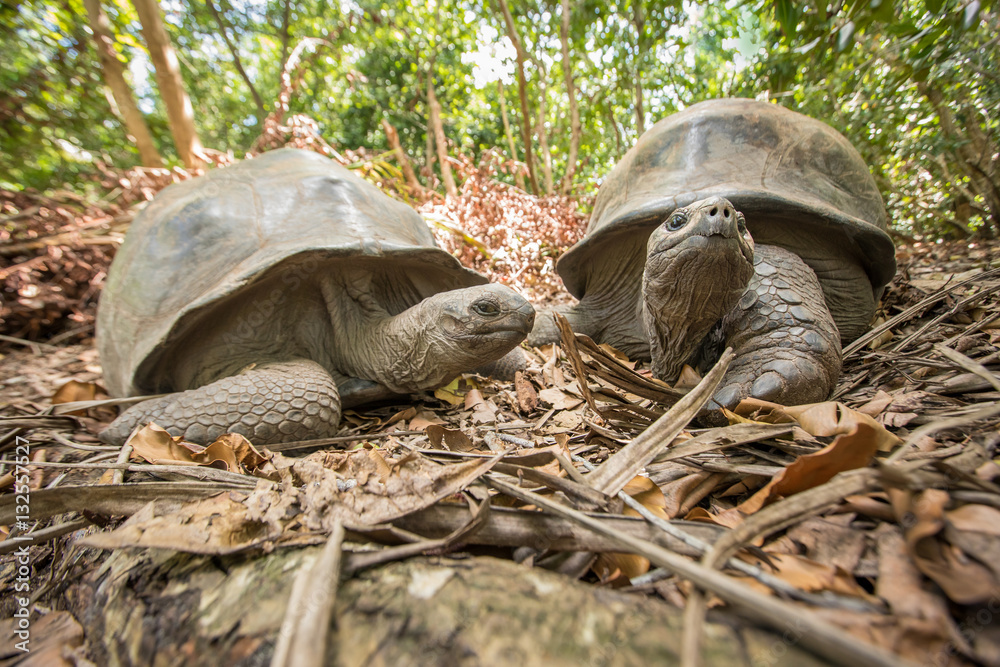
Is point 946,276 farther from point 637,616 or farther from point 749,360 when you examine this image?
point 637,616

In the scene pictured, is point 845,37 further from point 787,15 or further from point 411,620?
Result: point 411,620

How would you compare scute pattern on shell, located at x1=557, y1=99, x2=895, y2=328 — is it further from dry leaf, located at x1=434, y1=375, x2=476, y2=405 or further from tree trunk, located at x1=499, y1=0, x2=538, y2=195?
tree trunk, located at x1=499, y1=0, x2=538, y2=195

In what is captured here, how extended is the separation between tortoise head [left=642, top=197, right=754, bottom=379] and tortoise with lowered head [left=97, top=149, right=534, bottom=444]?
1.91 ft

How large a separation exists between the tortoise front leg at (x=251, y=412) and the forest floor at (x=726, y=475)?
11cm

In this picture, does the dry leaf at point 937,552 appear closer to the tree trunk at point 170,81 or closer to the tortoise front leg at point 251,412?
the tortoise front leg at point 251,412

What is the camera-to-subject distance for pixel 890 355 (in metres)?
1.82

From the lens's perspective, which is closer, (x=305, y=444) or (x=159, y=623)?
(x=159, y=623)

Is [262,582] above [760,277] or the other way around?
the other way around

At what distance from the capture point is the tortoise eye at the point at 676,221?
168cm

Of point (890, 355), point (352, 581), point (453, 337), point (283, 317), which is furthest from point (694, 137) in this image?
point (352, 581)

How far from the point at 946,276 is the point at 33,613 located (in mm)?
4945

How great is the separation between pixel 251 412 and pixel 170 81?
19.0ft

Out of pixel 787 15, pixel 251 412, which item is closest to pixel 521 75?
pixel 787 15

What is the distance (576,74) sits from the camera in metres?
8.72
